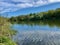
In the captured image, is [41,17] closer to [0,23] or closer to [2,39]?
[0,23]

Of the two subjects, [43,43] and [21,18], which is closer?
[43,43]

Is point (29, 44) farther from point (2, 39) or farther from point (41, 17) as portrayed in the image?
point (41, 17)

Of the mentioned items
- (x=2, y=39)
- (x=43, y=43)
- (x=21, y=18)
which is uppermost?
(x=2, y=39)

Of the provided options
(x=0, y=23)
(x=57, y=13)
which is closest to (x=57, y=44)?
(x=0, y=23)

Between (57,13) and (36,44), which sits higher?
(36,44)

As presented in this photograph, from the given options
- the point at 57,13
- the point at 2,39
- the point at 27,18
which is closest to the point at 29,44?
the point at 2,39

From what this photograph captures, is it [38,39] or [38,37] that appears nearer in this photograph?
[38,39]

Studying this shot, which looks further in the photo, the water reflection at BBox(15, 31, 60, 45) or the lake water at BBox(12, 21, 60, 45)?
the lake water at BBox(12, 21, 60, 45)

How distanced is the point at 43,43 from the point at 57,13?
93.9 meters

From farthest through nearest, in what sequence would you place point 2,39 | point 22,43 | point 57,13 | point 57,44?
point 57,13 → point 22,43 → point 57,44 → point 2,39

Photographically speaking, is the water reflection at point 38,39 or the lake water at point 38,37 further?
the lake water at point 38,37

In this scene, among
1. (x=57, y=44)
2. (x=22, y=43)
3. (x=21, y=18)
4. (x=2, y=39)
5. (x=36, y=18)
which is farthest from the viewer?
(x=21, y=18)

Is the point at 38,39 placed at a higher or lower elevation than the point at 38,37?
higher

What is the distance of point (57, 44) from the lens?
22.3 metres
